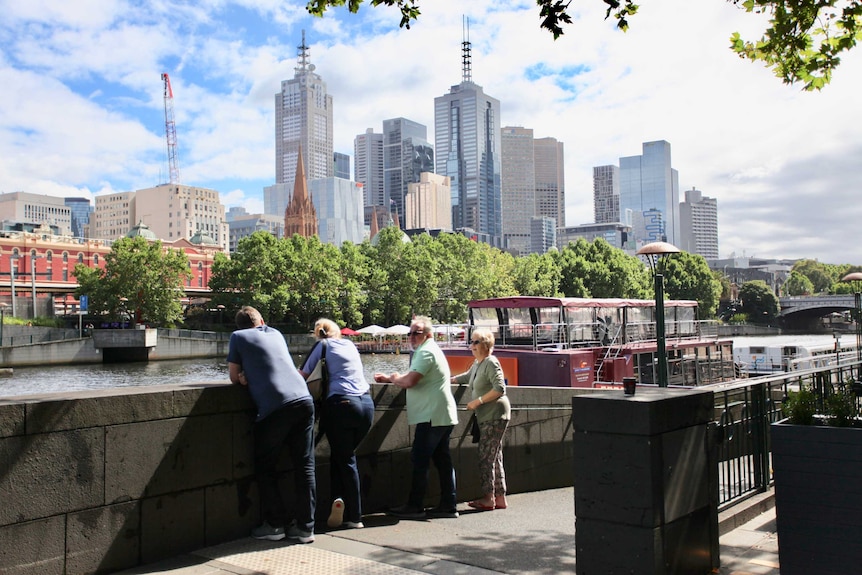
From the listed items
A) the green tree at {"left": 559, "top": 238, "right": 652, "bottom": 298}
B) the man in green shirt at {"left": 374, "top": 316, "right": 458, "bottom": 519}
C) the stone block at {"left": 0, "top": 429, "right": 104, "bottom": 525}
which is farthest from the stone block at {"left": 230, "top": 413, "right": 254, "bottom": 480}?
the green tree at {"left": 559, "top": 238, "right": 652, "bottom": 298}

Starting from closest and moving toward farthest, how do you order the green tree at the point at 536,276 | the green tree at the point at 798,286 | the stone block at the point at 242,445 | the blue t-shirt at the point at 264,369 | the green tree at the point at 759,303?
the blue t-shirt at the point at 264,369
the stone block at the point at 242,445
the green tree at the point at 536,276
the green tree at the point at 759,303
the green tree at the point at 798,286

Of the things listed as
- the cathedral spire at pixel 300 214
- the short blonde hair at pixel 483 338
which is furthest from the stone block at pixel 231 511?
the cathedral spire at pixel 300 214

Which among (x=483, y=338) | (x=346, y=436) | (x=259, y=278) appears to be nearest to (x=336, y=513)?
(x=346, y=436)

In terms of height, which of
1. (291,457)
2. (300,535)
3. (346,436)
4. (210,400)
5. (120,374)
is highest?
(210,400)

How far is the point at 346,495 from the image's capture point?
638 centimetres

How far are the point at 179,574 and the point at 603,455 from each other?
9.68 ft

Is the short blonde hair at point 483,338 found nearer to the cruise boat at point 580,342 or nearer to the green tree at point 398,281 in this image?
the cruise boat at point 580,342

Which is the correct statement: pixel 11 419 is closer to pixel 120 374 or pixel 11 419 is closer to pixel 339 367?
pixel 339 367

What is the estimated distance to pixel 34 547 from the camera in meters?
4.64

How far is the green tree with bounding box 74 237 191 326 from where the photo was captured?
74.2m

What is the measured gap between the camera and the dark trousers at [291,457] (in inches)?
227

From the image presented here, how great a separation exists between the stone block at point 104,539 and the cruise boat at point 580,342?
1728 centimetres

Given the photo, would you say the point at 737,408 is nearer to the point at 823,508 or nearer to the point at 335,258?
the point at 823,508

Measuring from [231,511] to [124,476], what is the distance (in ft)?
3.28
